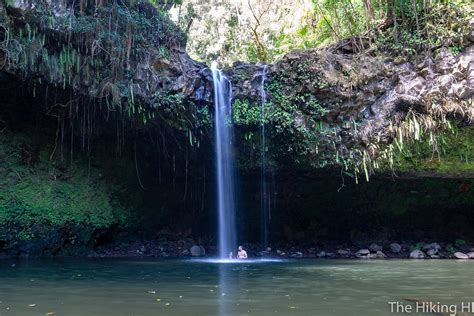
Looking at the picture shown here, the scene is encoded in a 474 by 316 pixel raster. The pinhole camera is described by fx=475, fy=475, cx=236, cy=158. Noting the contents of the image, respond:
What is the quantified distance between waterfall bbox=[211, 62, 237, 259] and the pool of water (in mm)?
4151

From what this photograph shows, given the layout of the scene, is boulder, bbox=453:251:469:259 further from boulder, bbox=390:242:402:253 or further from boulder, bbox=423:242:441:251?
boulder, bbox=390:242:402:253

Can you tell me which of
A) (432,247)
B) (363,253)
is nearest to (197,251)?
(363,253)

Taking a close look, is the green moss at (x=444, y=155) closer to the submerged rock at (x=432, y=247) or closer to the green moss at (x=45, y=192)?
the submerged rock at (x=432, y=247)

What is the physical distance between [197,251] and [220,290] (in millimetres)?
8080

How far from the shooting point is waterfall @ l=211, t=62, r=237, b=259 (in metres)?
12.0

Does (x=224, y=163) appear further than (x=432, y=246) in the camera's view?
No

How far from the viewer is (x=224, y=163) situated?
42.1ft

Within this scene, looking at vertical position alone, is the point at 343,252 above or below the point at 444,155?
below

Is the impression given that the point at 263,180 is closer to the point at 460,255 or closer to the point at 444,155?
the point at 444,155

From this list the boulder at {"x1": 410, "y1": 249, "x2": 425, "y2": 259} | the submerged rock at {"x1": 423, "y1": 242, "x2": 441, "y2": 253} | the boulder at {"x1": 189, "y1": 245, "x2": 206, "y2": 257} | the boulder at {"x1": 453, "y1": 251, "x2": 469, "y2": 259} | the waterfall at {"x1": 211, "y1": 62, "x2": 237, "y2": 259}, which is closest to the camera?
the waterfall at {"x1": 211, "y1": 62, "x2": 237, "y2": 259}

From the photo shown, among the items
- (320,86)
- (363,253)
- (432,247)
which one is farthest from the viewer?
(432,247)

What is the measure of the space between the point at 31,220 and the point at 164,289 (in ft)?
23.7

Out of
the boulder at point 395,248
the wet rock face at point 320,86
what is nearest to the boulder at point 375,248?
the boulder at point 395,248

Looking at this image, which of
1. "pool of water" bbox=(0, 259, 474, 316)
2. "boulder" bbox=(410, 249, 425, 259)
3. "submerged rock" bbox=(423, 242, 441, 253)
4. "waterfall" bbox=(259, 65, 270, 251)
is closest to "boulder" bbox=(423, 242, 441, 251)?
"submerged rock" bbox=(423, 242, 441, 253)
